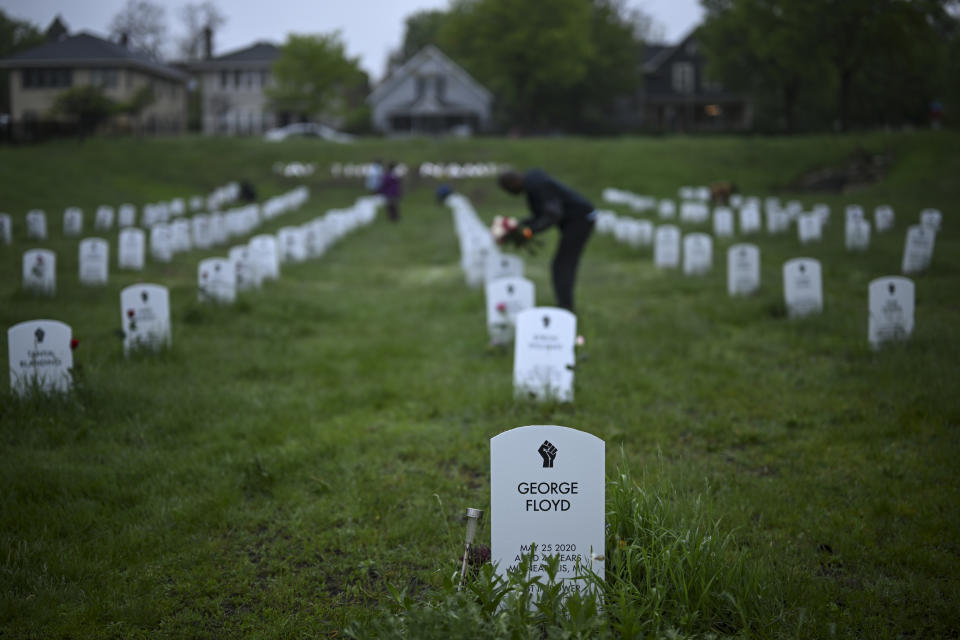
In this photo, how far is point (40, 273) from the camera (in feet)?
33.3

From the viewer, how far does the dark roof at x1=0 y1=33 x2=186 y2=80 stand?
50.1 meters

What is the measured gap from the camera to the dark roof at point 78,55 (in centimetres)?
5006

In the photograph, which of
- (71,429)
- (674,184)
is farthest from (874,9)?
(71,429)

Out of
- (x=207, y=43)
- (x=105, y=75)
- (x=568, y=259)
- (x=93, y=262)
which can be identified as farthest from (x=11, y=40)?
(x=568, y=259)

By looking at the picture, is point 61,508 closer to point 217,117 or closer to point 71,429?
point 71,429

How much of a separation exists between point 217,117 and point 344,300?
187 ft

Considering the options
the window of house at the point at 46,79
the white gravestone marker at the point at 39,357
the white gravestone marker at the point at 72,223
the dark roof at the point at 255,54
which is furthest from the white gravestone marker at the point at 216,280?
the dark roof at the point at 255,54

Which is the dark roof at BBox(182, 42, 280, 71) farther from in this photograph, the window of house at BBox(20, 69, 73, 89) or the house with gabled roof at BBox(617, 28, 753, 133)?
the house with gabled roof at BBox(617, 28, 753, 133)

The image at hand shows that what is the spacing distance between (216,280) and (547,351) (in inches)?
209

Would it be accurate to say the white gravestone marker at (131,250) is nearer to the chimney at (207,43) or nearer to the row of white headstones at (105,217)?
the row of white headstones at (105,217)

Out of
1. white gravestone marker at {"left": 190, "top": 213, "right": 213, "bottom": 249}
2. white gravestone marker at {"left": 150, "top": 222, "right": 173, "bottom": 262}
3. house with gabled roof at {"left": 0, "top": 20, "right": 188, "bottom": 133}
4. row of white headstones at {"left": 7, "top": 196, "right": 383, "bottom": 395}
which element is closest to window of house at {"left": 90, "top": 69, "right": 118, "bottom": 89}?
house with gabled roof at {"left": 0, "top": 20, "right": 188, "bottom": 133}

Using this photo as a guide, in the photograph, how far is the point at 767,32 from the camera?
Result: 42.1 m

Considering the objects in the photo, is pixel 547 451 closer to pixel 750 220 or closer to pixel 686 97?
pixel 750 220

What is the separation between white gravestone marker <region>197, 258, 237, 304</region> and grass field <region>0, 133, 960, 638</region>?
0.33 m
